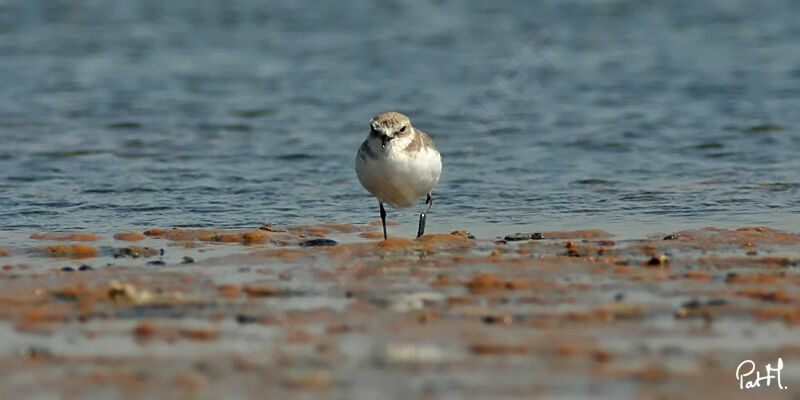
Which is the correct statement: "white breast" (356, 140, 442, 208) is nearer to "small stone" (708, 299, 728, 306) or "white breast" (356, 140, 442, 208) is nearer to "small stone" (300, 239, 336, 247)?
"small stone" (300, 239, 336, 247)

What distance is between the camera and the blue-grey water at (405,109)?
10.5 m

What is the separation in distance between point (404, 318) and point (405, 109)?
1044cm

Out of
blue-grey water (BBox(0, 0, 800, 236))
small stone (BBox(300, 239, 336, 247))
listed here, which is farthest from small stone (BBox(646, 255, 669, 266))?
small stone (BBox(300, 239, 336, 247))

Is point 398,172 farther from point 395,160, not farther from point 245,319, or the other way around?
point 245,319

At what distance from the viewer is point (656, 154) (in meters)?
12.9

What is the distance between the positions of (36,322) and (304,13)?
20.7 meters

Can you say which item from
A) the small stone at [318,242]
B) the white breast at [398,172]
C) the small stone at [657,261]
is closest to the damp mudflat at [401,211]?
the small stone at [657,261]

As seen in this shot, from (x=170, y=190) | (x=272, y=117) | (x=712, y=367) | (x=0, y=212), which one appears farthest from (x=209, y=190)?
(x=712, y=367)

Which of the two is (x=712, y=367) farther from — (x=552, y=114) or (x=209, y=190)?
(x=552, y=114)

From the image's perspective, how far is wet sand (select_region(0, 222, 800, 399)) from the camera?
4742 mm

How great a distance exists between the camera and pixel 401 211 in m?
10.8
